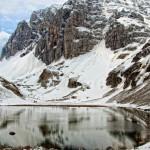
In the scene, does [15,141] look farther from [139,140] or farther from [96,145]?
[139,140]

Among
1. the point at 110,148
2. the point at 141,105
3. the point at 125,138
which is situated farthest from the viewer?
the point at 141,105

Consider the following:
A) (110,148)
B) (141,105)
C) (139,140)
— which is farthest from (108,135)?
(141,105)

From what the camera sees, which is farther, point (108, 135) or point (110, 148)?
point (108, 135)

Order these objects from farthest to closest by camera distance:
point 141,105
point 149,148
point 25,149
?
point 141,105, point 25,149, point 149,148

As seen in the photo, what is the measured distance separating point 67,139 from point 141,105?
12798 cm

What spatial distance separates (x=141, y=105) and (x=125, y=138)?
126m

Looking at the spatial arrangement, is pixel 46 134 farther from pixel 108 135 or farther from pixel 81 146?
pixel 81 146

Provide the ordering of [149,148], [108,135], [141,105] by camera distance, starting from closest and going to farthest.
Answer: [149,148] < [108,135] < [141,105]

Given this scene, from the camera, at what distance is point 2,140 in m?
72.9

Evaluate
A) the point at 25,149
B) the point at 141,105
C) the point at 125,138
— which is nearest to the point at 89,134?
the point at 125,138

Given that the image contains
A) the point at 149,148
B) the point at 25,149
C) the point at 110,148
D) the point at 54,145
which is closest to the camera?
the point at 149,148

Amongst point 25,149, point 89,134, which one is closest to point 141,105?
point 89,134

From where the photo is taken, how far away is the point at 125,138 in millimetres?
74375

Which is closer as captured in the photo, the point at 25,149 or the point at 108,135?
the point at 25,149
